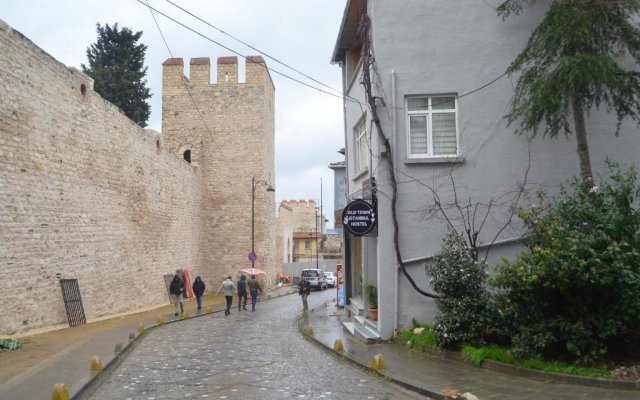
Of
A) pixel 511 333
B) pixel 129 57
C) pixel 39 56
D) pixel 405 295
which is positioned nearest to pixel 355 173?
pixel 405 295

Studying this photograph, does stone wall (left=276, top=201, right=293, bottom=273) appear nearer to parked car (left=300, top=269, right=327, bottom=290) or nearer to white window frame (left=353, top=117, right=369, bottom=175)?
parked car (left=300, top=269, right=327, bottom=290)

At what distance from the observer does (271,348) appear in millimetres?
13055

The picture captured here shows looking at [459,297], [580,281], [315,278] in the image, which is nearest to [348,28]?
[459,297]

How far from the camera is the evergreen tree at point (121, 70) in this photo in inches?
1469

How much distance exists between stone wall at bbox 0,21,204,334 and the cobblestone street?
331cm

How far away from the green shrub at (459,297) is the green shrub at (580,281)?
827mm

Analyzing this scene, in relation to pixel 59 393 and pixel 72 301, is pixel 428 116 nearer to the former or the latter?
pixel 59 393

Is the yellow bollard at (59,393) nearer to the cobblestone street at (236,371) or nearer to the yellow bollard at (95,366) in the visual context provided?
the cobblestone street at (236,371)

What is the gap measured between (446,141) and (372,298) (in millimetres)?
4328

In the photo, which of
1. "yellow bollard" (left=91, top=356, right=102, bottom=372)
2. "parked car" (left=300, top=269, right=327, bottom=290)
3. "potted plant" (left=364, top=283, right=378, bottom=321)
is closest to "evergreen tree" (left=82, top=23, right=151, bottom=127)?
"parked car" (left=300, top=269, right=327, bottom=290)

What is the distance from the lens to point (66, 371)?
32.5 feet

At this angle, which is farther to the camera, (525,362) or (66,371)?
(66,371)

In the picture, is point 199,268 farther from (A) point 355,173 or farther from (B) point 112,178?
(A) point 355,173

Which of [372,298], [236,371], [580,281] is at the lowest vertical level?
[236,371]
